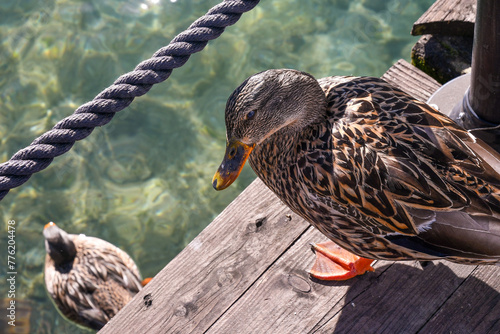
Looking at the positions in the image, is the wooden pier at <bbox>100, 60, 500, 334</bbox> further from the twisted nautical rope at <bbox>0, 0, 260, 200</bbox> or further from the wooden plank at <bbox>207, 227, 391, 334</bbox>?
the twisted nautical rope at <bbox>0, 0, 260, 200</bbox>

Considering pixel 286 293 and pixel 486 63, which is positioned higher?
pixel 486 63

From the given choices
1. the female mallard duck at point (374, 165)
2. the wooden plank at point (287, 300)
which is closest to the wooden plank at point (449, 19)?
the female mallard duck at point (374, 165)

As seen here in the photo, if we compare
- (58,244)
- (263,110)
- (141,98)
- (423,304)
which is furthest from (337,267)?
(141,98)

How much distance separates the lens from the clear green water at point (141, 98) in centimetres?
504

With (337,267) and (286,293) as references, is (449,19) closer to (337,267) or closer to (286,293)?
(337,267)

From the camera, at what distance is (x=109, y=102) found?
2174mm

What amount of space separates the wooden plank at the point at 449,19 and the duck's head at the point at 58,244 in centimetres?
320

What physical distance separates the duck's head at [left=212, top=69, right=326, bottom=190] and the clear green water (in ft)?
8.71

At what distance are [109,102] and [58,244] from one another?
277cm

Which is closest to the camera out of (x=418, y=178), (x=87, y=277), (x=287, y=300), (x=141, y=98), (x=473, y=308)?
(x=418, y=178)

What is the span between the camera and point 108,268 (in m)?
4.71

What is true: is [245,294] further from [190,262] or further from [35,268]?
[35,268]

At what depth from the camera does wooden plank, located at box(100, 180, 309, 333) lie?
9.19 feet

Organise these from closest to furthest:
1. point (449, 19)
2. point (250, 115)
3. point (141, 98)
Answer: point (250, 115)
point (449, 19)
point (141, 98)
